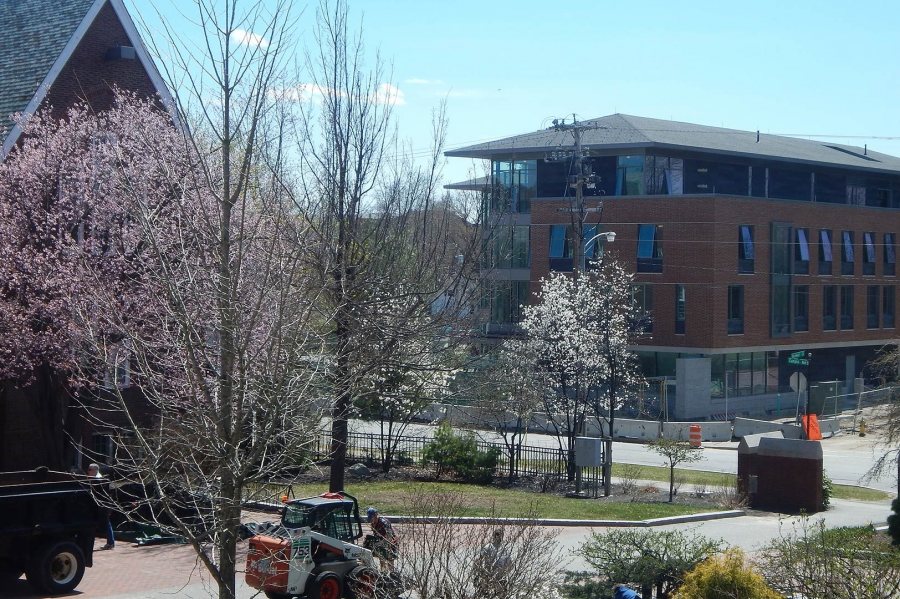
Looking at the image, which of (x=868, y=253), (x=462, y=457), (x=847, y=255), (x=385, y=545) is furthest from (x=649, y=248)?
(x=385, y=545)

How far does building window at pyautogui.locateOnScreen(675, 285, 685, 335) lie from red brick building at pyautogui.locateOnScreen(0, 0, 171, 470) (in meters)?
30.7

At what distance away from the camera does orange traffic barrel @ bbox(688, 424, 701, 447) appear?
130 ft

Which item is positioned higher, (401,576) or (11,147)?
(11,147)

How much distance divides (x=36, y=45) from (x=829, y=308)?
1862 inches

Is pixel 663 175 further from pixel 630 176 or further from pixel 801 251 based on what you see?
pixel 801 251

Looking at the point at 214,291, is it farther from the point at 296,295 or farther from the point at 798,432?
the point at 798,432

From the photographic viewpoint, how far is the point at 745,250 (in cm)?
5069

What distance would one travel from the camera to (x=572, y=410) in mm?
29016

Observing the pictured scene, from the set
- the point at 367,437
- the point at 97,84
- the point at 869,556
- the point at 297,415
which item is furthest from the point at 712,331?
the point at 297,415

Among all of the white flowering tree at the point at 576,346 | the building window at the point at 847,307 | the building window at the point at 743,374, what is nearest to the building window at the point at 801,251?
the building window at the point at 743,374

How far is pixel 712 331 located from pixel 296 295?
42.6 m

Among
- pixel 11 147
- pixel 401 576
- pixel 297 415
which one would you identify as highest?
pixel 11 147

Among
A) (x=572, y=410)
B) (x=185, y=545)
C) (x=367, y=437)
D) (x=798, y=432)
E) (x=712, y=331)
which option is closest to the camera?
(x=185, y=545)

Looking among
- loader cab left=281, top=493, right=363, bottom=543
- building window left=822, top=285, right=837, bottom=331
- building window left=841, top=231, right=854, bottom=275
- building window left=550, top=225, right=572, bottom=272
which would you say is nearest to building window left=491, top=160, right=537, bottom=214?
building window left=550, top=225, right=572, bottom=272
